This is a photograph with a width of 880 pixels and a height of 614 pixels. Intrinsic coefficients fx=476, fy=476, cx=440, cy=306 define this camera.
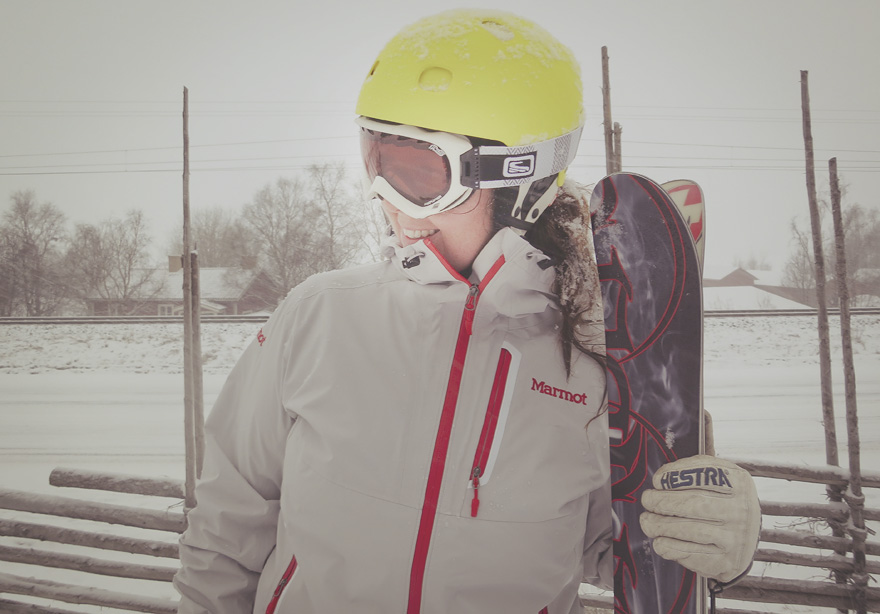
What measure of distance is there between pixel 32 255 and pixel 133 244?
1932mm

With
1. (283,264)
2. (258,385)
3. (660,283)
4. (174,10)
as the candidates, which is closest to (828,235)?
(283,264)

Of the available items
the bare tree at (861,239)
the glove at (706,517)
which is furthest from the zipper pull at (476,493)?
the bare tree at (861,239)

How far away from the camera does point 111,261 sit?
10.9 metres

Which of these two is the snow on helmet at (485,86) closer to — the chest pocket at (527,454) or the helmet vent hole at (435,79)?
the helmet vent hole at (435,79)

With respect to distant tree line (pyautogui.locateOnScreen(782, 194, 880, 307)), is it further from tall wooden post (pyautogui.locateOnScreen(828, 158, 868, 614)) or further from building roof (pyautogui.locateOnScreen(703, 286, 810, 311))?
tall wooden post (pyautogui.locateOnScreen(828, 158, 868, 614))

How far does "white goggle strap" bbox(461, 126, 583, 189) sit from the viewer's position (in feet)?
3.49

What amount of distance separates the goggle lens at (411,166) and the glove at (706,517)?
0.83 meters

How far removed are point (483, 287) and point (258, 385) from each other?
1.78 feet

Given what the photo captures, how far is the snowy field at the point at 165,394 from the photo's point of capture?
26.6ft

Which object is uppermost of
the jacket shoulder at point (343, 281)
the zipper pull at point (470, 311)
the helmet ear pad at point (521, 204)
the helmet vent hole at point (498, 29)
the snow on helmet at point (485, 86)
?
the helmet vent hole at point (498, 29)

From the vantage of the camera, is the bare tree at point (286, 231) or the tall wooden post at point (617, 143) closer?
the tall wooden post at point (617, 143)

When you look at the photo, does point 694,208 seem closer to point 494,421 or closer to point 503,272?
point 503,272

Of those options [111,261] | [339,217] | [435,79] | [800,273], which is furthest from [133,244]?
[800,273]

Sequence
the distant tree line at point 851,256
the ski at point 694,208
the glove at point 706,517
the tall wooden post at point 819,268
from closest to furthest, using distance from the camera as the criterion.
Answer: the glove at point 706,517, the ski at point 694,208, the tall wooden post at point 819,268, the distant tree line at point 851,256
